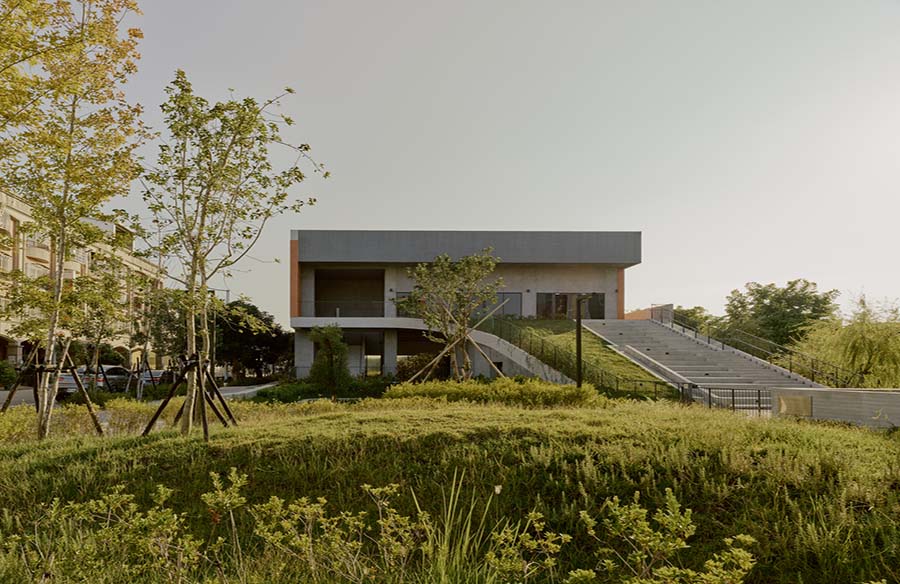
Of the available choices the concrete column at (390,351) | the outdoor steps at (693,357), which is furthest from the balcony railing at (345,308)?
the outdoor steps at (693,357)

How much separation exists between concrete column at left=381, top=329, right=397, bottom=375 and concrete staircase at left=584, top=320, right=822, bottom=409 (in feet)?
35.7

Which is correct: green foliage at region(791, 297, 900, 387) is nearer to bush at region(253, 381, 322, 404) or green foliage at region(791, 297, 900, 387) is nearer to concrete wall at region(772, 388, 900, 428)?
concrete wall at region(772, 388, 900, 428)

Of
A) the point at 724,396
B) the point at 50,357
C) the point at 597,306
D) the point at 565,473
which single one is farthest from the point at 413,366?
the point at 565,473

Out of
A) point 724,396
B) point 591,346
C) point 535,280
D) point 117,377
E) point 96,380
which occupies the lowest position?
point 117,377

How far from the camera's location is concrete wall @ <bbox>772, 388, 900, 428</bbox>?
1118 cm

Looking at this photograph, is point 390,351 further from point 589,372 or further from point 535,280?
point 589,372

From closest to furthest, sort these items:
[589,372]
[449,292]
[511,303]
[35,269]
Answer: [589,372] → [449,292] → [511,303] → [35,269]

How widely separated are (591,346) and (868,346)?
1038cm

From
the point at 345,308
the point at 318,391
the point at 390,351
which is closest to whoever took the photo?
the point at 318,391

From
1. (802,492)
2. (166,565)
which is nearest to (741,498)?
(802,492)

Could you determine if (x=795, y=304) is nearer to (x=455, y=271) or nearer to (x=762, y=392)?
(x=762, y=392)

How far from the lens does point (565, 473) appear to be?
7051 millimetres

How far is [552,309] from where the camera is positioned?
3625 centimetres

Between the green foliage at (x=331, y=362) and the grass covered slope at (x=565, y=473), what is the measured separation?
1546 cm
